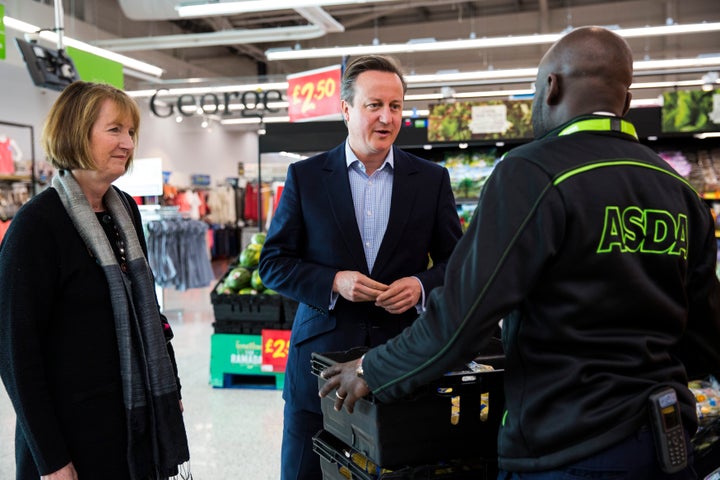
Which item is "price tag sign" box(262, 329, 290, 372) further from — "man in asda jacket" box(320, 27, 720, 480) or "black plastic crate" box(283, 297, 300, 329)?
"man in asda jacket" box(320, 27, 720, 480)

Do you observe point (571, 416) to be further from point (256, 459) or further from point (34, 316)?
point (256, 459)

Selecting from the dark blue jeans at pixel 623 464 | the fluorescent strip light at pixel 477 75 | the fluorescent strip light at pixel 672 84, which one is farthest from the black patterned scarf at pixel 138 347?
the fluorescent strip light at pixel 477 75

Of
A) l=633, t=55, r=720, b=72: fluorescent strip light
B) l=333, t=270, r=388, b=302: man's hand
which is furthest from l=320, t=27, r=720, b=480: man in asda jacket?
l=633, t=55, r=720, b=72: fluorescent strip light

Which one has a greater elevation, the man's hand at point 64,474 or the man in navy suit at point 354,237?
the man in navy suit at point 354,237

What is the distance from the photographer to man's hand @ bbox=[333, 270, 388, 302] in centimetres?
179

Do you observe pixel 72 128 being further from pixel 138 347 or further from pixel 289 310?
pixel 289 310

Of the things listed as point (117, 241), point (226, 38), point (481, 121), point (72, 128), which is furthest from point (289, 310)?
point (226, 38)

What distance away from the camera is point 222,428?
441cm

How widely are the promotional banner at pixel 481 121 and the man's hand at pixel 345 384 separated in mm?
4440

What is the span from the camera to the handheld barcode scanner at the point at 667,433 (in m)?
1.14

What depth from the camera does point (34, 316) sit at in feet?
5.17

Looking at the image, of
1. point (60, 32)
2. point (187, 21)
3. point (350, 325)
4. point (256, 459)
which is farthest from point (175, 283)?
point (187, 21)

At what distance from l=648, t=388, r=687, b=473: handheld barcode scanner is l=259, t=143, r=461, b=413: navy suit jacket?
0.82m

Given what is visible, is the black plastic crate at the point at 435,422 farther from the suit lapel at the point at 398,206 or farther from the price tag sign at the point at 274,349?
the price tag sign at the point at 274,349
